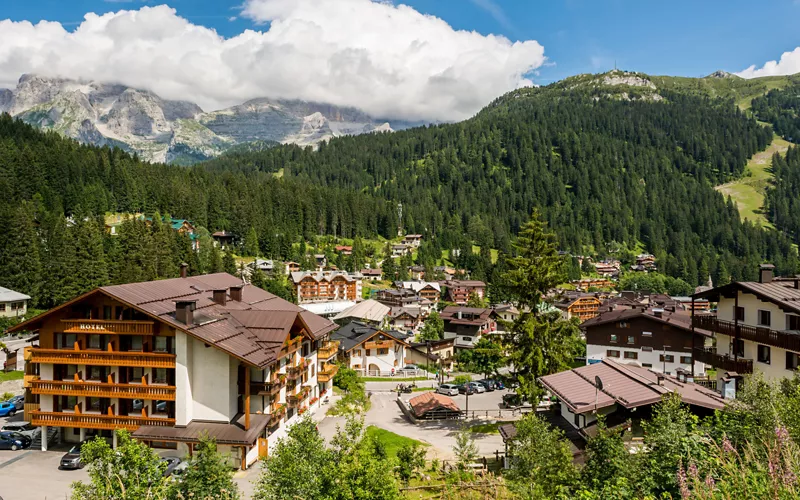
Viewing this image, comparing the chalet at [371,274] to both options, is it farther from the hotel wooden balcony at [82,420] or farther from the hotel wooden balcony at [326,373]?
the hotel wooden balcony at [82,420]

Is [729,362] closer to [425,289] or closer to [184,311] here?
[184,311]

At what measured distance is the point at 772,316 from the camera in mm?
31328

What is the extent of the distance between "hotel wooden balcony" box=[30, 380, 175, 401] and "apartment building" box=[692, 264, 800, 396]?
1397 inches

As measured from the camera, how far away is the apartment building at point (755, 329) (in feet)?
98.2

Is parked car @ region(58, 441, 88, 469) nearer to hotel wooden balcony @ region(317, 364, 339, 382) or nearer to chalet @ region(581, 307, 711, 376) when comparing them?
hotel wooden balcony @ region(317, 364, 339, 382)

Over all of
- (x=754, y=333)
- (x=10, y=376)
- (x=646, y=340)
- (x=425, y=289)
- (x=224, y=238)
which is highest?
(x=224, y=238)

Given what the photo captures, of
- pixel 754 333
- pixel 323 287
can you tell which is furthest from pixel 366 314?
pixel 754 333

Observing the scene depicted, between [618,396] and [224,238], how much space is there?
145 meters

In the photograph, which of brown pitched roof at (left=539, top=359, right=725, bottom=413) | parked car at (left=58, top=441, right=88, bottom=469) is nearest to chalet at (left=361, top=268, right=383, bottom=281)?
parked car at (left=58, top=441, right=88, bottom=469)

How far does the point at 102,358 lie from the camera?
3259 cm

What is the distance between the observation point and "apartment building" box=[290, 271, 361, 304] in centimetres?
13275

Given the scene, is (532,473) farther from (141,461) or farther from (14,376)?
(14,376)

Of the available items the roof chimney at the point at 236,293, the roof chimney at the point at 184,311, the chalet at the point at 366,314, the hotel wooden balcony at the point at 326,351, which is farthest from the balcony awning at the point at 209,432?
the chalet at the point at 366,314

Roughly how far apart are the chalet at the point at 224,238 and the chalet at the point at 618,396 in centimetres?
13719
